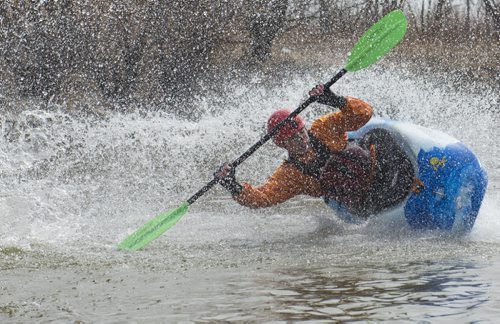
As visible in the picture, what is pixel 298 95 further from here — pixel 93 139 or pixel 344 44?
pixel 344 44

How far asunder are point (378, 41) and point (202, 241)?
1.86 metres

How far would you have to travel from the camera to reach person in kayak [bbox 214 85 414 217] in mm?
6090

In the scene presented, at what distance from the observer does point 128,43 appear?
13.0 meters

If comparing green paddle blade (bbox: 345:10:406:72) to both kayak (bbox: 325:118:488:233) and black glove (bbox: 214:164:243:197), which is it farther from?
black glove (bbox: 214:164:243:197)

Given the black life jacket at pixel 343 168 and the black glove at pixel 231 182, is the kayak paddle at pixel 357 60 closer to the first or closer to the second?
the black glove at pixel 231 182

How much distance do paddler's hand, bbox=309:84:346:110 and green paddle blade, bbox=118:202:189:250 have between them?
3.79 feet

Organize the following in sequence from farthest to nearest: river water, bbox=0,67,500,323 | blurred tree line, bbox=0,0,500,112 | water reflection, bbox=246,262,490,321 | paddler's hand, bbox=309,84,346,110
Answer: blurred tree line, bbox=0,0,500,112 → paddler's hand, bbox=309,84,346,110 → river water, bbox=0,67,500,323 → water reflection, bbox=246,262,490,321

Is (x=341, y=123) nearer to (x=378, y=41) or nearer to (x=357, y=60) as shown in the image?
(x=357, y=60)

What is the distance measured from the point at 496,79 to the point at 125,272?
36.9 feet

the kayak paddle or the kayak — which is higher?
the kayak paddle

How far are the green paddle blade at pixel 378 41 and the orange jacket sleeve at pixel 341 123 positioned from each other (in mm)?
458

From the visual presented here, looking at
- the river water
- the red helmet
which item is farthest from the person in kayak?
the river water

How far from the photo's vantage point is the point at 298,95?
1191 centimetres

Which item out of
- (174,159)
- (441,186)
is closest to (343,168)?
(441,186)
